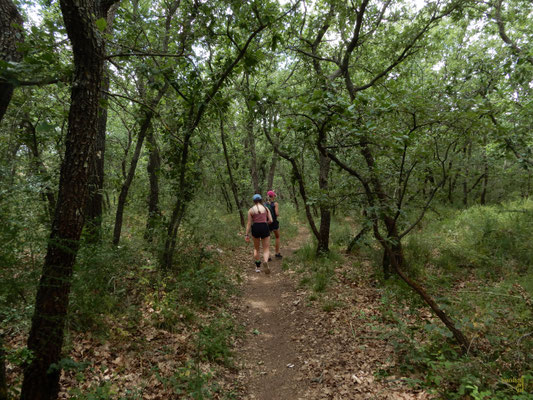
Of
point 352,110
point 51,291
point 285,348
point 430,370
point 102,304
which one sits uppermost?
point 352,110

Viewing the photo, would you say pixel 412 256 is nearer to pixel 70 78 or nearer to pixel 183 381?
pixel 183 381

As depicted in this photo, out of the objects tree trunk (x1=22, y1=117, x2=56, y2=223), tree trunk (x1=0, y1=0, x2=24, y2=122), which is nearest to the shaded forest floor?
tree trunk (x1=22, y1=117, x2=56, y2=223)

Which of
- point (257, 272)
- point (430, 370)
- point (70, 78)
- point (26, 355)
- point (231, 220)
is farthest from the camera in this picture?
point (231, 220)

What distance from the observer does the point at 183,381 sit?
387 centimetres

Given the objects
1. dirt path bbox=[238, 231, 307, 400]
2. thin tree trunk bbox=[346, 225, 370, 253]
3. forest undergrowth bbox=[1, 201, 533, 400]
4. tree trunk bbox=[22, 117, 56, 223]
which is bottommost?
dirt path bbox=[238, 231, 307, 400]

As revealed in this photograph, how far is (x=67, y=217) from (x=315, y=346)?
14.6 feet

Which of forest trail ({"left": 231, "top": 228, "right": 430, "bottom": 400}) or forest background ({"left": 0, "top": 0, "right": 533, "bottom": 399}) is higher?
forest background ({"left": 0, "top": 0, "right": 533, "bottom": 399})

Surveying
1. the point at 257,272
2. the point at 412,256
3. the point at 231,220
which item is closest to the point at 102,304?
the point at 257,272

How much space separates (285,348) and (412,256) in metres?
4.73

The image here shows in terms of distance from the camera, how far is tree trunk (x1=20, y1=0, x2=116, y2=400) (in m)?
2.80

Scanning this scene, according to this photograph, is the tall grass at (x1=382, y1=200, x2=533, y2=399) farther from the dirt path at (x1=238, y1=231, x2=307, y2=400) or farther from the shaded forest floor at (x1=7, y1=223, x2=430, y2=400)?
the dirt path at (x1=238, y1=231, x2=307, y2=400)

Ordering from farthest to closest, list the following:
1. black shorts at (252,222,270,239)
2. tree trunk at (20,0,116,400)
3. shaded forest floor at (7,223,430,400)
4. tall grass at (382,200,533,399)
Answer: black shorts at (252,222,270,239) < shaded forest floor at (7,223,430,400) < tall grass at (382,200,533,399) < tree trunk at (20,0,116,400)

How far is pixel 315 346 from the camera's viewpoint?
16.2ft

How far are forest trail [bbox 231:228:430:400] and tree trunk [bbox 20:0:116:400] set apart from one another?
103 inches
